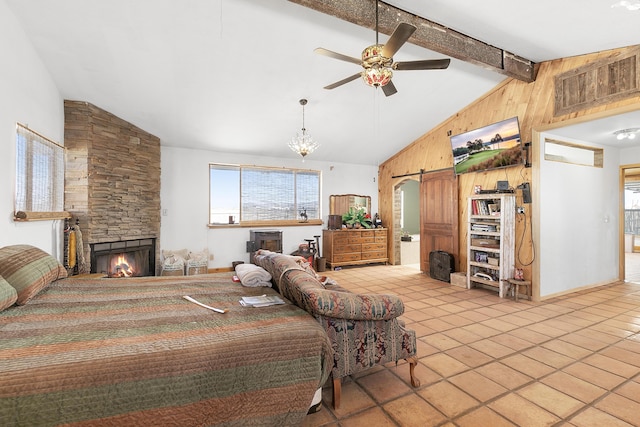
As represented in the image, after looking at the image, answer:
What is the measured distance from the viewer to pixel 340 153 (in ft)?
23.0

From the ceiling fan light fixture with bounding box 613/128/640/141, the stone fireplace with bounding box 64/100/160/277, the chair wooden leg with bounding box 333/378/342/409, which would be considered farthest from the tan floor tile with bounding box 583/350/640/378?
the stone fireplace with bounding box 64/100/160/277

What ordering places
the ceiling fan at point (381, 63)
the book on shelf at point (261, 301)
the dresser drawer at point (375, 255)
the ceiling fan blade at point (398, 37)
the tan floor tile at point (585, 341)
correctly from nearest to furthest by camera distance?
the book on shelf at point (261, 301) < the ceiling fan blade at point (398, 37) < the ceiling fan at point (381, 63) < the tan floor tile at point (585, 341) < the dresser drawer at point (375, 255)

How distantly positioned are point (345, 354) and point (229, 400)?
0.85 metres

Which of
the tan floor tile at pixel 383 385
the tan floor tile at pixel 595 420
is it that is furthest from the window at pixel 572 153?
the tan floor tile at pixel 383 385

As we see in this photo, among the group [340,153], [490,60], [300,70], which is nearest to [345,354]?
[300,70]

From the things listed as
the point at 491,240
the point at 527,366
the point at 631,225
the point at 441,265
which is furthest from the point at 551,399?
the point at 631,225

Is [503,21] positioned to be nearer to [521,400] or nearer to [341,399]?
[521,400]

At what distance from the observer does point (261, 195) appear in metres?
6.82

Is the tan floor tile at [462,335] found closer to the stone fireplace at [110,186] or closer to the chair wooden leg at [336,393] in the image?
the chair wooden leg at [336,393]

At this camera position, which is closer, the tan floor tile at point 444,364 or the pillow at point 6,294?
the pillow at point 6,294

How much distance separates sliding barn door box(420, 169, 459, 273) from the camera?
5777 mm

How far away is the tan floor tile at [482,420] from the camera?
1848 millimetres

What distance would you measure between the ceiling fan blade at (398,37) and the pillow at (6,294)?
10.6 ft

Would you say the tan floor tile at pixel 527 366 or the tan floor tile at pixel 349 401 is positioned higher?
the tan floor tile at pixel 527 366
